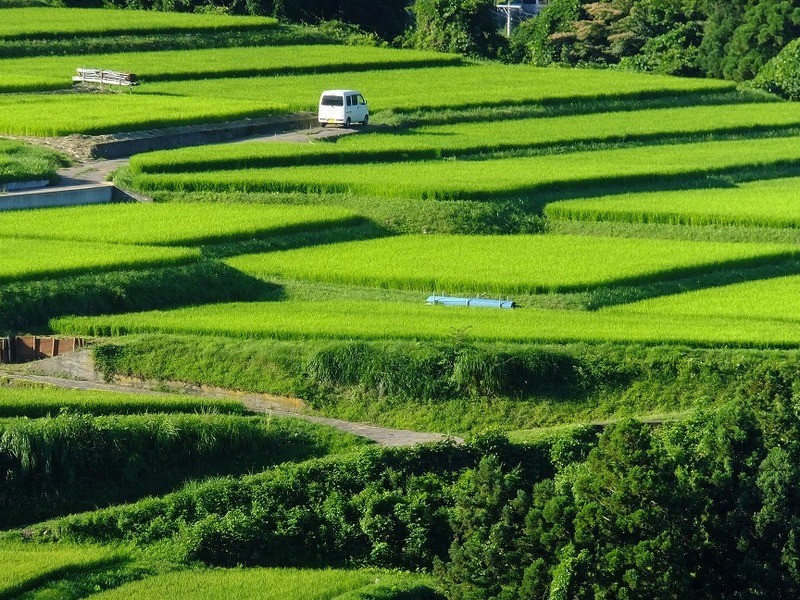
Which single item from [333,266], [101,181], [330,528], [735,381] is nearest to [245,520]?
[330,528]

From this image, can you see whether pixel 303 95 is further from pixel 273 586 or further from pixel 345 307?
pixel 273 586

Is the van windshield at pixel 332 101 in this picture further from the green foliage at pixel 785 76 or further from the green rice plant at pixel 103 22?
the green foliage at pixel 785 76

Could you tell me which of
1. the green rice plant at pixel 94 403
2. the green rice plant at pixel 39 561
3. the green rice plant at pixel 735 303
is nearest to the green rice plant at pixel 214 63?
the green rice plant at pixel 735 303

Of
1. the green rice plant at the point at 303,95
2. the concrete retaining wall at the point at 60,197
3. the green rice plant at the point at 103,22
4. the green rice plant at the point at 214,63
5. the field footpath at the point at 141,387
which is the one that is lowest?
the field footpath at the point at 141,387

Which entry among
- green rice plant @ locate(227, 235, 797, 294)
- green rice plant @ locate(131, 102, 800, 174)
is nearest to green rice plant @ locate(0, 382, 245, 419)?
green rice plant @ locate(227, 235, 797, 294)

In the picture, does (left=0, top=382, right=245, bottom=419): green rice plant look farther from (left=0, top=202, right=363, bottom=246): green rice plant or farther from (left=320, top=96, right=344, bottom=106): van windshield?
(left=320, top=96, right=344, bottom=106): van windshield

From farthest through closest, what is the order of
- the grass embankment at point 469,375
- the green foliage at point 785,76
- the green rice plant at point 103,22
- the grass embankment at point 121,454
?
1. the green foliage at point 785,76
2. the green rice plant at point 103,22
3. the grass embankment at point 469,375
4. the grass embankment at point 121,454

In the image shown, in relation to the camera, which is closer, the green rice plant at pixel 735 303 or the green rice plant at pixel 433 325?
the green rice plant at pixel 433 325

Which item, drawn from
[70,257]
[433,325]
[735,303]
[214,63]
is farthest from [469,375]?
[214,63]
